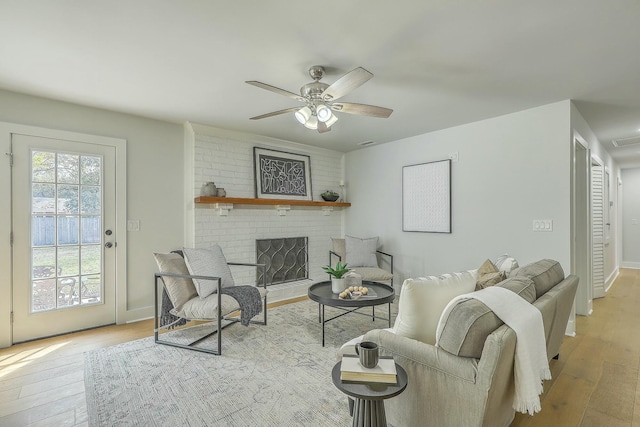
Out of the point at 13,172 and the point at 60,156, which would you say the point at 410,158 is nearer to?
the point at 60,156

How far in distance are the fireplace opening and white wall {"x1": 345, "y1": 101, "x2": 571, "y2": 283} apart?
4.05ft

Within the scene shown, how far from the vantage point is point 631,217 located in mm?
7008

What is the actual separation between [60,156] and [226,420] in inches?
122

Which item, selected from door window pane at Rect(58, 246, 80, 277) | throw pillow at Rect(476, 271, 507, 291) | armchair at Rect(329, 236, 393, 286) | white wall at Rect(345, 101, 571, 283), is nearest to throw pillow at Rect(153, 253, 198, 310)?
door window pane at Rect(58, 246, 80, 277)

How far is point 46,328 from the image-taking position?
3.15m

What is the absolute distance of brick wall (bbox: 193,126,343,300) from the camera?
4.02 metres

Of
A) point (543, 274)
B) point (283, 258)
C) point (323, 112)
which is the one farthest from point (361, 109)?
point (283, 258)

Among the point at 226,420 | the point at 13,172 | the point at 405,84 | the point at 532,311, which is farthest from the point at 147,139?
the point at 532,311

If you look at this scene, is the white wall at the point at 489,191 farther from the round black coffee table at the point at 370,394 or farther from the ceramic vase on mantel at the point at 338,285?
the round black coffee table at the point at 370,394

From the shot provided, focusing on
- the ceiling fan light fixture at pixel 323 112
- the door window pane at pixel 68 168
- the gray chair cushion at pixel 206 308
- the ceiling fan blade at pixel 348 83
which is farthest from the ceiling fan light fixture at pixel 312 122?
the door window pane at pixel 68 168

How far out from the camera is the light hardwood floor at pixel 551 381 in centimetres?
189

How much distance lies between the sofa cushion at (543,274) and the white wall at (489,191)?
3.52 ft

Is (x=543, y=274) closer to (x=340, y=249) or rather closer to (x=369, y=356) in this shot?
(x=369, y=356)

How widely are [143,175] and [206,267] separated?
60.3 inches
